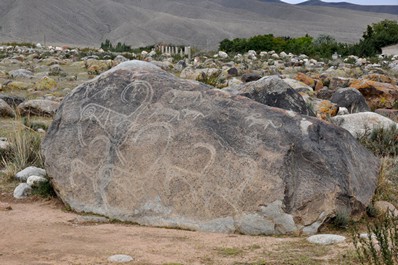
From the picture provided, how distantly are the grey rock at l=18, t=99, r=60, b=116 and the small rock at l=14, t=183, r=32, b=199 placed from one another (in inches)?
212

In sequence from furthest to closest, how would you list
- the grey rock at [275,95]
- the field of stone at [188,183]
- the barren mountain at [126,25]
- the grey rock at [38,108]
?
1. the barren mountain at [126,25]
2. the grey rock at [38,108]
3. the grey rock at [275,95]
4. the field of stone at [188,183]

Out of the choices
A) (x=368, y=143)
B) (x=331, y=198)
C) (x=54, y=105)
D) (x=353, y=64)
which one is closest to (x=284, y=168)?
(x=331, y=198)

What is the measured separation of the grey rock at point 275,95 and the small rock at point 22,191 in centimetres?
328

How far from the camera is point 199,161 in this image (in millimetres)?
7059

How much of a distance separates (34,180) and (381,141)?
535 centimetres

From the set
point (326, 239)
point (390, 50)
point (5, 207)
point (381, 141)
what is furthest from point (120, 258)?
point (390, 50)

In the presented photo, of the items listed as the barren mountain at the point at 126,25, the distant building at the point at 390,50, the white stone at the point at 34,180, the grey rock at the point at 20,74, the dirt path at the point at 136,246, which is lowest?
the barren mountain at the point at 126,25

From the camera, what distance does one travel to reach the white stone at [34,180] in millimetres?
8195

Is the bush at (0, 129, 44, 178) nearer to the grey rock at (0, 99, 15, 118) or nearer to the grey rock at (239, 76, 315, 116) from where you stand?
the grey rock at (239, 76, 315, 116)

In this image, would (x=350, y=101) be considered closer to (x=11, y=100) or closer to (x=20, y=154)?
(x=11, y=100)

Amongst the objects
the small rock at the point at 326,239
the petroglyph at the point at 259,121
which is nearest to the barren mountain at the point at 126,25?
the petroglyph at the point at 259,121

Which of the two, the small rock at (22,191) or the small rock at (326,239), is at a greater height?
the small rock at (326,239)

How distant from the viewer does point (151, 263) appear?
5453 millimetres

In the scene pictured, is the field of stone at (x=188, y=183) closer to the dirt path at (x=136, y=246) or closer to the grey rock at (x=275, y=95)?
the dirt path at (x=136, y=246)
